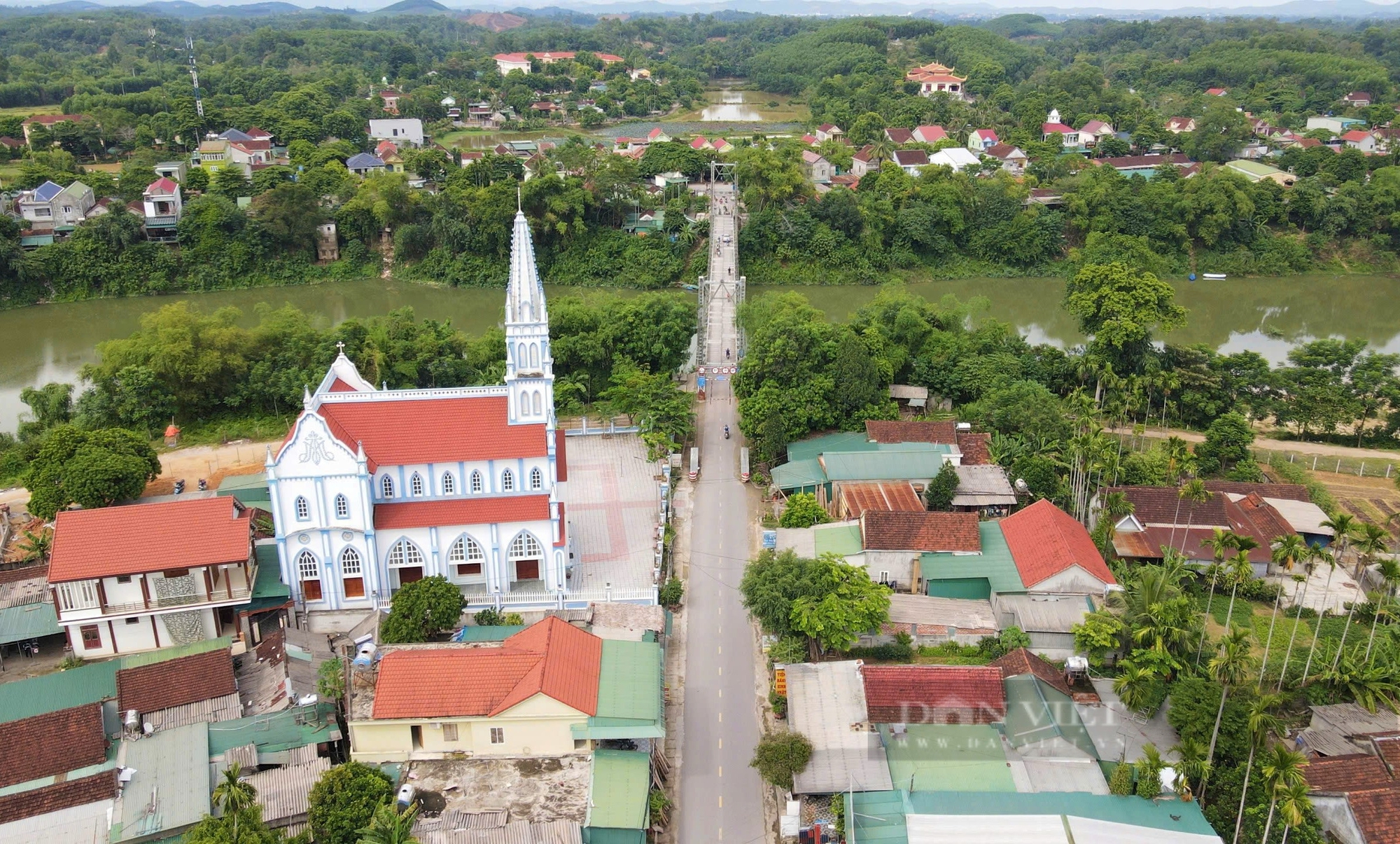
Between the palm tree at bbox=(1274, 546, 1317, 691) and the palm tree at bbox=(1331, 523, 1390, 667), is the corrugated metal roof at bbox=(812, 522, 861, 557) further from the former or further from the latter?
the palm tree at bbox=(1331, 523, 1390, 667)

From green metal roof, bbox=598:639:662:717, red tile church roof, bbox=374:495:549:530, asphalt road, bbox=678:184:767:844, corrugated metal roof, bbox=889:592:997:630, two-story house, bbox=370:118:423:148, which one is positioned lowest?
asphalt road, bbox=678:184:767:844

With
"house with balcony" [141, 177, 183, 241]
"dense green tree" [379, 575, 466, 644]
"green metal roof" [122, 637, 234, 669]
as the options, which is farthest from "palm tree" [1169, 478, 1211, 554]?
"house with balcony" [141, 177, 183, 241]

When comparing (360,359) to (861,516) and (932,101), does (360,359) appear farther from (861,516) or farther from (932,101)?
(932,101)

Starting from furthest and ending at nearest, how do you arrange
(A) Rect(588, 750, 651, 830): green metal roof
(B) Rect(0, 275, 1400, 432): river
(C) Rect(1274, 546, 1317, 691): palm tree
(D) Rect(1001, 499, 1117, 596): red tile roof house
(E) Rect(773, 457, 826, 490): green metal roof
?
1. (B) Rect(0, 275, 1400, 432): river
2. (E) Rect(773, 457, 826, 490): green metal roof
3. (D) Rect(1001, 499, 1117, 596): red tile roof house
4. (C) Rect(1274, 546, 1317, 691): palm tree
5. (A) Rect(588, 750, 651, 830): green metal roof

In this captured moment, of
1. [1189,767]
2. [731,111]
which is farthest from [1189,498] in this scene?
[731,111]

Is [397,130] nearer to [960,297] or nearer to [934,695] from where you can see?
[960,297]

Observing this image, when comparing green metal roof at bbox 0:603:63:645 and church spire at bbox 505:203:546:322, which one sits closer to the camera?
green metal roof at bbox 0:603:63:645
